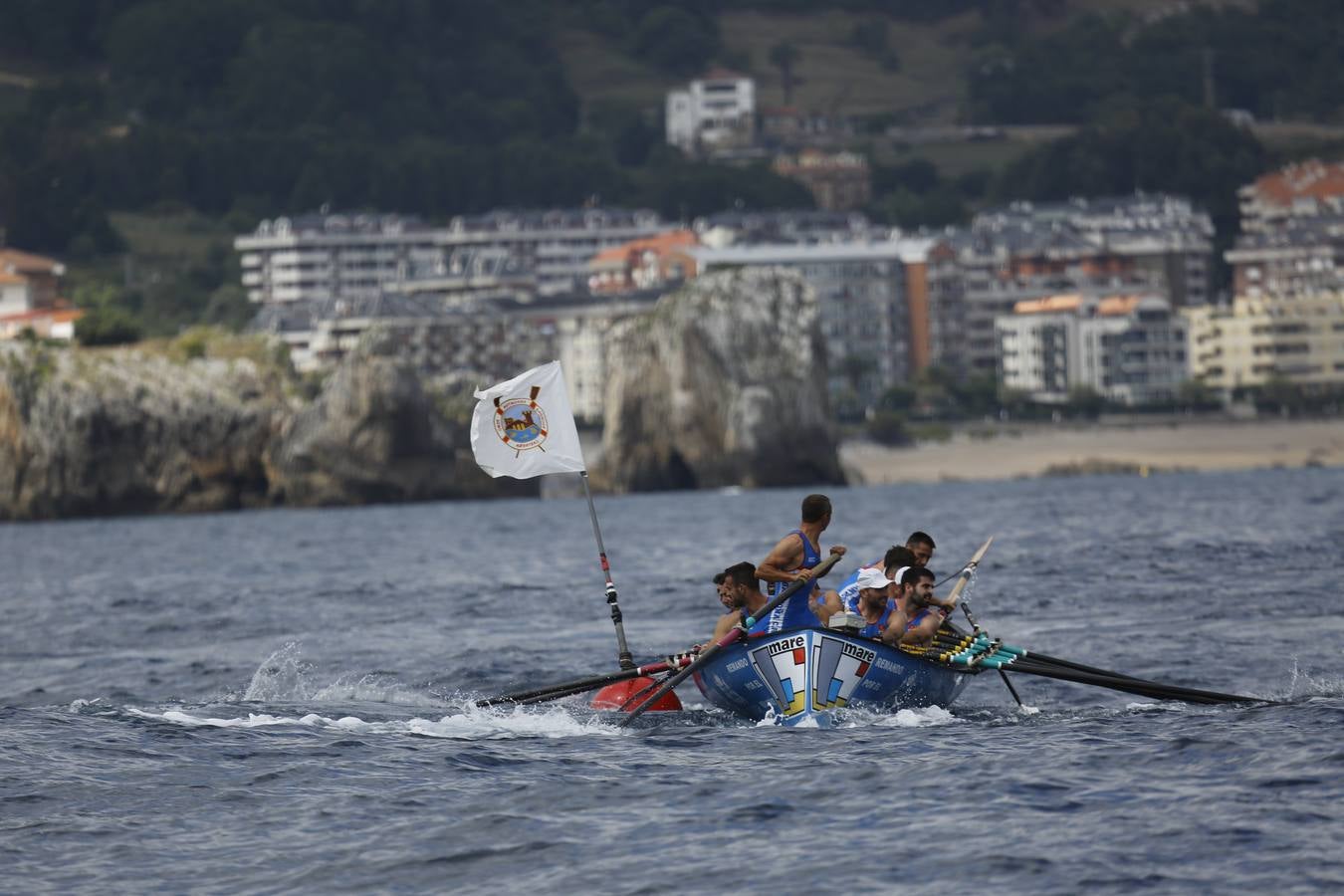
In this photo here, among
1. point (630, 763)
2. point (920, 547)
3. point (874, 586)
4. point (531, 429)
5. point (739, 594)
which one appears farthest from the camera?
point (531, 429)

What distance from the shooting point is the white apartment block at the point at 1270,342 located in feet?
582

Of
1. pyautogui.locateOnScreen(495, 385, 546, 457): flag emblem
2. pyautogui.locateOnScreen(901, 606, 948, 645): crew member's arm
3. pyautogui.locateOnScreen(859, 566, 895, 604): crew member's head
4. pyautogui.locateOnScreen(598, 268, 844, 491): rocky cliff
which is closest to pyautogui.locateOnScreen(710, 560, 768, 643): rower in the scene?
pyautogui.locateOnScreen(859, 566, 895, 604): crew member's head

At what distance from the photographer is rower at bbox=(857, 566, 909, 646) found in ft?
83.6

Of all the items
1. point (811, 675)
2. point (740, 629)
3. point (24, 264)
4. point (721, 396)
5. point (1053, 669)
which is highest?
point (24, 264)

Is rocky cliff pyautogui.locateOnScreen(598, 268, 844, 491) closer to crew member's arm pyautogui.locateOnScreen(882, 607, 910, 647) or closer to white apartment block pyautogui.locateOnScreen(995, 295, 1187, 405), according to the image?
white apartment block pyautogui.locateOnScreen(995, 295, 1187, 405)

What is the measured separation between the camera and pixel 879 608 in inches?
1021

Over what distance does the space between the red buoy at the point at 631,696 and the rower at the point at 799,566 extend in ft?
6.80

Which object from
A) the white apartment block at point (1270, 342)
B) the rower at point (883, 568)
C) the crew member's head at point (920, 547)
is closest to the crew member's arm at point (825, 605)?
the rower at point (883, 568)

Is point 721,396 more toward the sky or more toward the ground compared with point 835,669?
more toward the sky

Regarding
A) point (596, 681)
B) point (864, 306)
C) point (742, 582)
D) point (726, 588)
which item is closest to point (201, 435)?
point (864, 306)

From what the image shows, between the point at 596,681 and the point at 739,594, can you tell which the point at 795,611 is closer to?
the point at 739,594

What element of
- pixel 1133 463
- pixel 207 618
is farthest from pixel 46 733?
pixel 1133 463

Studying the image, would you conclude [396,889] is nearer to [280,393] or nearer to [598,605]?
[598,605]

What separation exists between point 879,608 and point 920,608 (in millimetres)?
424
